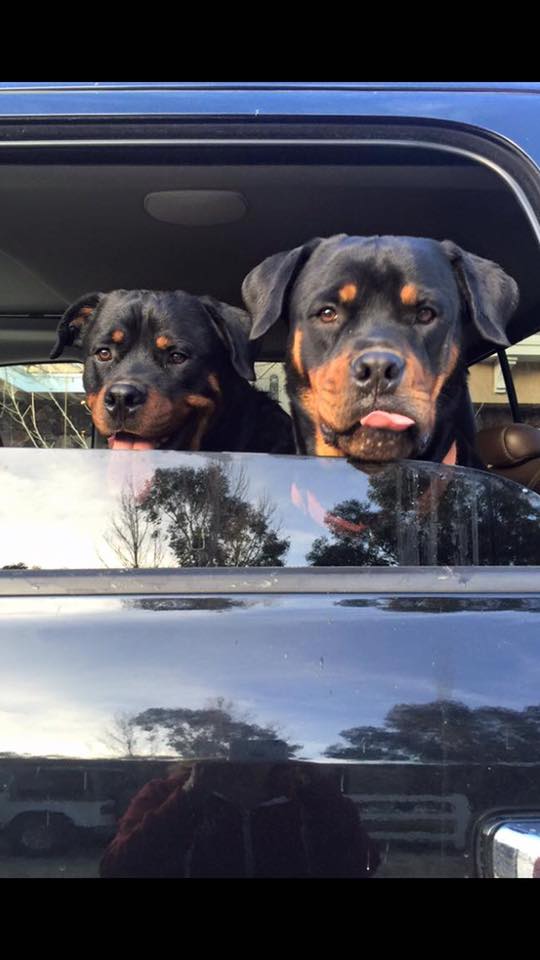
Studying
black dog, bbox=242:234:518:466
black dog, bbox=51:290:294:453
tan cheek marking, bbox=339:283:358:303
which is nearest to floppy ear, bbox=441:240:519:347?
black dog, bbox=242:234:518:466

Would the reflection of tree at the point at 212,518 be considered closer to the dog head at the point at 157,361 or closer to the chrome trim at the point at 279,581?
the chrome trim at the point at 279,581

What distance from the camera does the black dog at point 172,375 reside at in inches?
110

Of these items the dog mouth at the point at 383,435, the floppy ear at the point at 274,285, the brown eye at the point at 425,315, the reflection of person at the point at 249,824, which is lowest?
the reflection of person at the point at 249,824

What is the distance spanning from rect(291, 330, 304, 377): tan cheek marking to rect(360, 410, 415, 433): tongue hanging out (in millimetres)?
550

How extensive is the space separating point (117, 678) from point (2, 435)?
8.58 ft

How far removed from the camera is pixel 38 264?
3416 millimetres

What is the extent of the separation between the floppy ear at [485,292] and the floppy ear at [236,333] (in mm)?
793

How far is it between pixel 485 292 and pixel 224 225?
0.98m

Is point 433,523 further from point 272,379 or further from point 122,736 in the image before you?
point 272,379

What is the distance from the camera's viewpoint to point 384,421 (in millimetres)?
1961

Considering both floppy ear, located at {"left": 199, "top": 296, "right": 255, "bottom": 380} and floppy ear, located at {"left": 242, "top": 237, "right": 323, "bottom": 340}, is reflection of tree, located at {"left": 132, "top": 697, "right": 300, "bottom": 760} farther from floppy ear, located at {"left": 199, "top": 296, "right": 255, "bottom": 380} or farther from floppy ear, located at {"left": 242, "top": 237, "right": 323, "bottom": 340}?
floppy ear, located at {"left": 199, "top": 296, "right": 255, "bottom": 380}

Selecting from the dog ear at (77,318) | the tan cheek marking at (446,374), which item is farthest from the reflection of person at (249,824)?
the dog ear at (77,318)

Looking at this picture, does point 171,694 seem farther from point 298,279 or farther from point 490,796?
point 298,279

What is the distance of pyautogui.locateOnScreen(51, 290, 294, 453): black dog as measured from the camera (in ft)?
9.14
